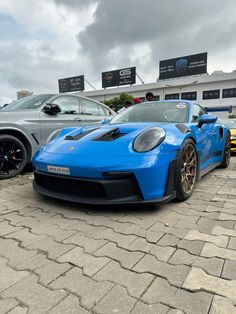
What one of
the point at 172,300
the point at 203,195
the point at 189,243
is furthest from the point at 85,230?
the point at 203,195

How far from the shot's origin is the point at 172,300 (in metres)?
1.27

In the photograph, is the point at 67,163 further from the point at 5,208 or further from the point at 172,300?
the point at 172,300

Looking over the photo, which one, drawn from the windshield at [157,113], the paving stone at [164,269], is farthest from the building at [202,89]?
the paving stone at [164,269]

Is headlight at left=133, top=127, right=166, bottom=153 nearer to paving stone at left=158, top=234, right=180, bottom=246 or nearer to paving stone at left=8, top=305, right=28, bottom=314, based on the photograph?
paving stone at left=158, top=234, right=180, bottom=246

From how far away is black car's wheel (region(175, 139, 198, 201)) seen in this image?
2.60 meters

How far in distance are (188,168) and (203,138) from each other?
2.56ft

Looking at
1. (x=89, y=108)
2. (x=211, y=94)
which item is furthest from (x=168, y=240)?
(x=211, y=94)

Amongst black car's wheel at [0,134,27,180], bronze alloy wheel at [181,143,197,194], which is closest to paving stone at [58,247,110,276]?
bronze alloy wheel at [181,143,197,194]

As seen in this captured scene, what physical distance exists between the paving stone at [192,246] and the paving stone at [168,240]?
0.04 metres

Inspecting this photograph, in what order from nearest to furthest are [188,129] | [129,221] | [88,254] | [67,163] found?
[88,254] → [129,221] → [67,163] → [188,129]

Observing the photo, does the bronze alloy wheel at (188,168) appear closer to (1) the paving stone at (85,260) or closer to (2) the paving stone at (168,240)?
(2) the paving stone at (168,240)

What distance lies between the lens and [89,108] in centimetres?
545

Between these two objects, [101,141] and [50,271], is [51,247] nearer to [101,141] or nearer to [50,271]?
[50,271]

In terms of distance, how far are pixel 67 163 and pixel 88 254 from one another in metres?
0.99
